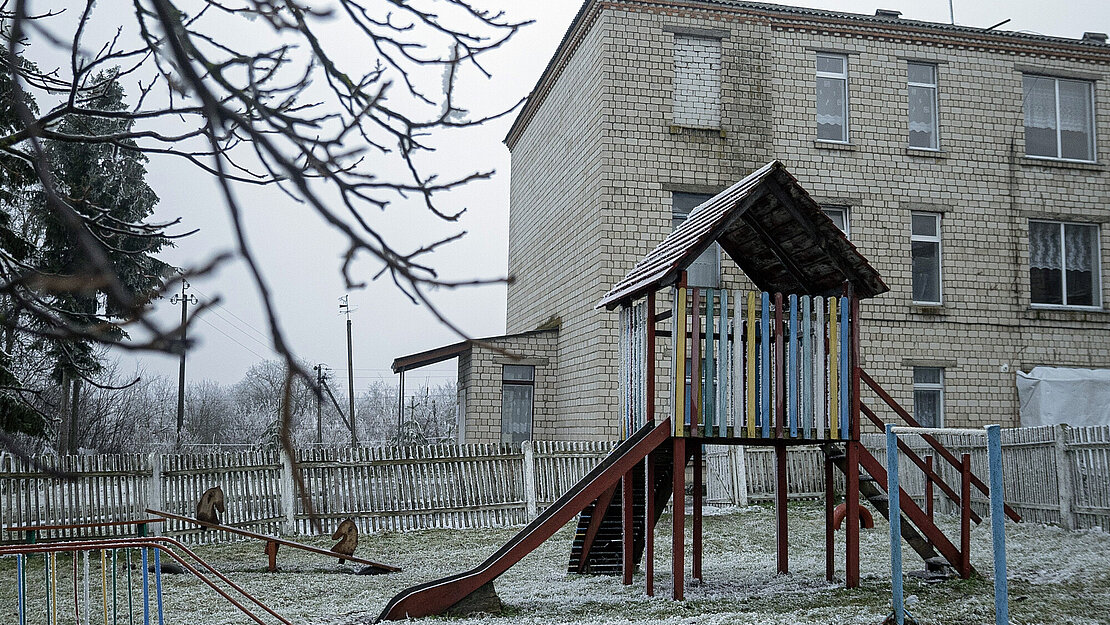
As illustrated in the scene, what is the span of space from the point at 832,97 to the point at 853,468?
11.3 meters

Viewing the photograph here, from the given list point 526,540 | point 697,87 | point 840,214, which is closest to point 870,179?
point 840,214

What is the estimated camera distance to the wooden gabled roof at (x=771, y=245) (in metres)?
9.10

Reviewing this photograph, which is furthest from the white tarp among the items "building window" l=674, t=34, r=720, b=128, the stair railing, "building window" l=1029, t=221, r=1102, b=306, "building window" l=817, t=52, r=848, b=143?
"building window" l=674, t=34, r=720, b=128

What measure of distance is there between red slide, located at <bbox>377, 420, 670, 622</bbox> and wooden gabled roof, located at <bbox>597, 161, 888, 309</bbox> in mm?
1542

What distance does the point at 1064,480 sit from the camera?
13070 mm

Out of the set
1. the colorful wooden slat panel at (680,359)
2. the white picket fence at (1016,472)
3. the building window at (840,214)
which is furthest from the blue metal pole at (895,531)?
the building window at (840,214)

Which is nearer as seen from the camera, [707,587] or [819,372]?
[819,372]

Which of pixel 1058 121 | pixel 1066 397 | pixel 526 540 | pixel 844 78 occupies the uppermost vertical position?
pixel 844 78

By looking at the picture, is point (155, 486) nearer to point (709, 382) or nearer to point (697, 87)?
point (709, 382)

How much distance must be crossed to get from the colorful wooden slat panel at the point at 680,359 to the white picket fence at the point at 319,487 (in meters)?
7.19

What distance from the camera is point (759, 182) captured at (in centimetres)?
920

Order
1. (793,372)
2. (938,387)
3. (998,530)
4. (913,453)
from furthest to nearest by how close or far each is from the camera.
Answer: (938,387) → (913,453) → (793,372) → (998,530)

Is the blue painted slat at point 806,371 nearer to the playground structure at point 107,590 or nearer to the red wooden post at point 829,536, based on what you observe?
the red wooden post at point 829,536

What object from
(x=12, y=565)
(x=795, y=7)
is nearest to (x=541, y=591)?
(x=12, y=565)
